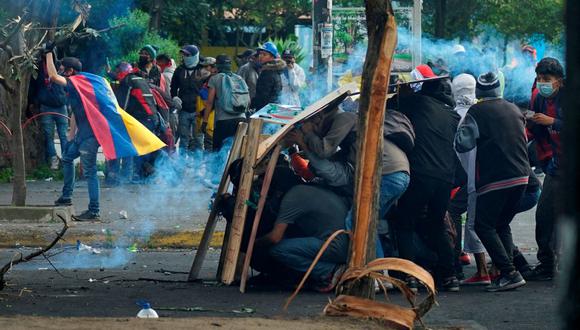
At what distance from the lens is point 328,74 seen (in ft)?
51.4

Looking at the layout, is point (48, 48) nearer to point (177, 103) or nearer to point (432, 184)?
point (177, 103)

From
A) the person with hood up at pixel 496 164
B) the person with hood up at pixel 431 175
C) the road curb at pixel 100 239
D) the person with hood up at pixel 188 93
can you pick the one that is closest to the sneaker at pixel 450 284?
the person with hood up at pixel 431 175

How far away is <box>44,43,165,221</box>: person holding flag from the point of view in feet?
39.9

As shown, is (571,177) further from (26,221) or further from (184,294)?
(26,221)

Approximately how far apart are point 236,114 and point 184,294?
6946 mm

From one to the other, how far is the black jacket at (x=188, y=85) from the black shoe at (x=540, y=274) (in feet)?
28.4

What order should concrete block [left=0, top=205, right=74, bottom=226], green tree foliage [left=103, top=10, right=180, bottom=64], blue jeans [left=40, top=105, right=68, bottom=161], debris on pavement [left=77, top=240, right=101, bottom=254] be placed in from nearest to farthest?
debris on pavement [left=77, top=240, right=101, bottom=254] → concrete block [left=0, top=205, right=74, bottom=226] → blue jeans [left=40, top=105, right=68, bottom=161] → green tree foliage [left=103, top=10, right=180, bottom=64]

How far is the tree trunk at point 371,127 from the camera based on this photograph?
6746 millimetres

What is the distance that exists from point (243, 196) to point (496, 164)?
187 cm

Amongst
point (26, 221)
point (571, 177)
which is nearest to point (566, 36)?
point (571, 177)

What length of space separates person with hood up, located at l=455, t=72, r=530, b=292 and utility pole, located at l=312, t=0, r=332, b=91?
Answer: 672 cm

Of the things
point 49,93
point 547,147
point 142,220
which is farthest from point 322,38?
point 547,147

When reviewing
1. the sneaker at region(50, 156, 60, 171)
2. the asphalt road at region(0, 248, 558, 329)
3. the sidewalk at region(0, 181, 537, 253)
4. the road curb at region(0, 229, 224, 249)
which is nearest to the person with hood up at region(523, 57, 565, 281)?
the asphalt road at region(0, 248, 558, 329)

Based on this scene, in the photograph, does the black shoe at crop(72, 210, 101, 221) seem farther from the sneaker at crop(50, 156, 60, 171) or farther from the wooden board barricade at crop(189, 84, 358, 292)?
the sneaker at crop(50, 156, 60, 171)
